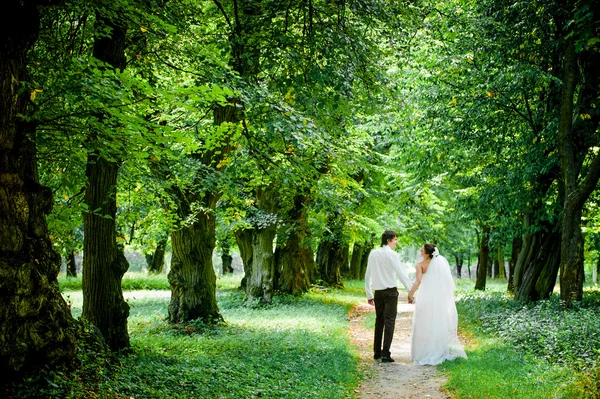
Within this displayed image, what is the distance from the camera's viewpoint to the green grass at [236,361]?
691 cm

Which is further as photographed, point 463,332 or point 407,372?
point 463,332

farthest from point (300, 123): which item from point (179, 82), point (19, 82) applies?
point (179, 82)

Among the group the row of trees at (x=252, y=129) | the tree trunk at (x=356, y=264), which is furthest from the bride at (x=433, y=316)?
the tree trunk at (x=356, y=264)

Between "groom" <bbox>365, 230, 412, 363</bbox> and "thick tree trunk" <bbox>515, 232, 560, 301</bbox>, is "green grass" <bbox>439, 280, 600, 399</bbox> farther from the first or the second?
"thick tree trunk" <bbox>515, 232, 560, 301</bbox>

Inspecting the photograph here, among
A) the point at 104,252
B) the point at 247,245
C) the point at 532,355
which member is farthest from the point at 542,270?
the point at 104,252

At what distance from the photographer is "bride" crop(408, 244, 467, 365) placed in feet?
33.7

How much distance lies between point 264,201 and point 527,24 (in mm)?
11132

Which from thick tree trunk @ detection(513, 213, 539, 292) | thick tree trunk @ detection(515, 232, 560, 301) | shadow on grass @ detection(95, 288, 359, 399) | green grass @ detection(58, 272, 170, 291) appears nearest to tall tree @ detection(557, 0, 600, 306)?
thick tree trunk @ detection(515, 232, 560, 301)

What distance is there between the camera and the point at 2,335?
527 cm

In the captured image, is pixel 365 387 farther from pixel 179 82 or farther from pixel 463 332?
pixel 179 82

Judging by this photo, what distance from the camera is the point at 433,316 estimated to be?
1046 centimetres

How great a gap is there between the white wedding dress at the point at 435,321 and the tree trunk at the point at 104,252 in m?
5.47

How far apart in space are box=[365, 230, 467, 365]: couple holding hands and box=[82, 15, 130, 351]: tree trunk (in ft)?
15.6

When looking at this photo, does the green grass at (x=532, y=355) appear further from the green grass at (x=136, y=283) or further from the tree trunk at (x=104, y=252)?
the green grass at (x=136, y=283)
